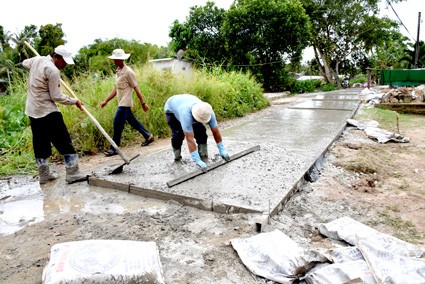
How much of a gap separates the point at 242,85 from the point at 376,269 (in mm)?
9054

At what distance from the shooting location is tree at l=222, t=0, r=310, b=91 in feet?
53.5

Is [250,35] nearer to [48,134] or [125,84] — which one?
[125,84]

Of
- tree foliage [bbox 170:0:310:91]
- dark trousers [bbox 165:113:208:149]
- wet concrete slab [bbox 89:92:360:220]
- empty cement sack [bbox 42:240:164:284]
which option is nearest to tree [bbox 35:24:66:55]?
tree foliage [bbox 170:0:310:91]

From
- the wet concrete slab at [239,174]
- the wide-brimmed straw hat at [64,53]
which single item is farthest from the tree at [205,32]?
the wide-brimmed straw hat at [64,53]

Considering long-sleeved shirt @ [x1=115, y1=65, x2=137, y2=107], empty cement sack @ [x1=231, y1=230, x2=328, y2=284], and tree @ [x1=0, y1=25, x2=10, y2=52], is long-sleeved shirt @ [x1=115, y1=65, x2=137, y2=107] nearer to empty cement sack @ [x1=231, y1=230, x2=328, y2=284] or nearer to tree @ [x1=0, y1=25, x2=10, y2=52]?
empty cement sack @ [x1=231, y1=230, x2=328, y2=284]

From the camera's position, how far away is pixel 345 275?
78.7 inches

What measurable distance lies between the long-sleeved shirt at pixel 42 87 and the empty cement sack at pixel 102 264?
235 centimetres

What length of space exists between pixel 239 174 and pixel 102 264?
2.38 meters

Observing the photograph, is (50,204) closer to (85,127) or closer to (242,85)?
(85,127)

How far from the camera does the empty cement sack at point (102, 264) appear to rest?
1868mm

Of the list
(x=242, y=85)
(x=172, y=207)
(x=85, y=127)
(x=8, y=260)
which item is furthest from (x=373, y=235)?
(x=242, y=85)

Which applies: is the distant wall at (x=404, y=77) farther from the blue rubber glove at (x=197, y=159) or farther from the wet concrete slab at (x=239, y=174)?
the blue rubber glove at (x=197, y=159)

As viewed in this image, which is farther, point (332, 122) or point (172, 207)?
point (332, 122)

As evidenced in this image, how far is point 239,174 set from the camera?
13.4ft
